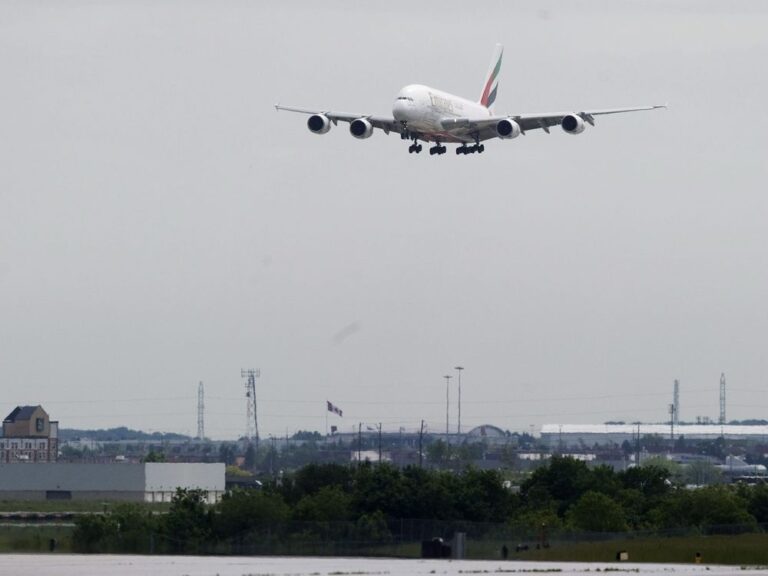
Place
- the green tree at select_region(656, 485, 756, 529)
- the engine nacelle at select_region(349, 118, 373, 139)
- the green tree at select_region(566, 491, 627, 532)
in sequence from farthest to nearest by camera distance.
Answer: the green tree at select_region(656, 485, 756, 529) < the green tree at select_region(566, 491, 627, 532) < the engine nacelle at select_region(349, 118, 373, 139)

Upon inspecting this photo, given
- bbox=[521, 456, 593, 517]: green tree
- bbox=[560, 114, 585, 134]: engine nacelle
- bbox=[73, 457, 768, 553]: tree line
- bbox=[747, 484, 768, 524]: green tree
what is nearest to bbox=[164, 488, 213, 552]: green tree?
bbox=[73, 457, 768, 553]: tree line

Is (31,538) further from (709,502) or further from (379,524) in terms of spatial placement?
(709,502)

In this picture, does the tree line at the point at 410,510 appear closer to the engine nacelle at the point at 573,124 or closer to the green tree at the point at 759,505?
the green tree at the point at 759,505

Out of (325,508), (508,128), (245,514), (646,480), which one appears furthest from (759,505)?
(508,128)

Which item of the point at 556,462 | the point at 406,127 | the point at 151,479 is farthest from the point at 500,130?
the point at 151,479

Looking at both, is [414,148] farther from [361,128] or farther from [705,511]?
[705,511]

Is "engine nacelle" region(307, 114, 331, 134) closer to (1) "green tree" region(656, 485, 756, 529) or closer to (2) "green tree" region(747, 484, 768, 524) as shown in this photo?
(1) "green tree" region(656, 485, 756, 529)

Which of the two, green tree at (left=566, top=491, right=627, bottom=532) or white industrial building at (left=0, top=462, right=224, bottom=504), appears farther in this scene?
white industrial building at (left=0, top=462, right=224, bottom=504)
